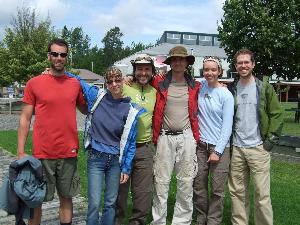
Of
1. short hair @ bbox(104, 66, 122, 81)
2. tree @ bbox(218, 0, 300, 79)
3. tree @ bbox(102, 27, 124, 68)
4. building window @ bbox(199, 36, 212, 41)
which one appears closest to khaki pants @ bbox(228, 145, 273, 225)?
short hair @ bbox(104, 66, 122, 81)

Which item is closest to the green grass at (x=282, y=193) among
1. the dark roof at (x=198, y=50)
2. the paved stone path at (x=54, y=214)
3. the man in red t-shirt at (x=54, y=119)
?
the paved stone path at (x=54, y=214)

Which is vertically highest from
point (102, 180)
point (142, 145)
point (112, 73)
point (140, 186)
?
point (112, 73)

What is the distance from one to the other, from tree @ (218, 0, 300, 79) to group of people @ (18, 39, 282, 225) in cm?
2106

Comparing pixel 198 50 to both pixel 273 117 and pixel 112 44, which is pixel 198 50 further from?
pixel 273 117

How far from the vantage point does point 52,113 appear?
16.0 feet

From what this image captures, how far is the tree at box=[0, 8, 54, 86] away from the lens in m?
33.3

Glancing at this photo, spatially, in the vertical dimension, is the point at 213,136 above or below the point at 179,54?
below

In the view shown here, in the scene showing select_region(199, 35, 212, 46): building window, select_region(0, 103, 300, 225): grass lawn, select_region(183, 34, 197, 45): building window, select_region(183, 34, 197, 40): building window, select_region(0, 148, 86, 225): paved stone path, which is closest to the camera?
select_region(0, 148, 86, 225): paved stone path

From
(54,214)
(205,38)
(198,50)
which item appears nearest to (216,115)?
(54,214)

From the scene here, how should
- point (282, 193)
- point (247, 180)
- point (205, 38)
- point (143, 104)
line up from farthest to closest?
point (205, 38)
point (282, 193)
point (247, 180)
point (143, 104)

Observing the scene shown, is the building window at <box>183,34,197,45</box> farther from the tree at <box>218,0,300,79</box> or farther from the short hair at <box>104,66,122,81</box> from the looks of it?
the short hair at <box>104,66,122,81</box>

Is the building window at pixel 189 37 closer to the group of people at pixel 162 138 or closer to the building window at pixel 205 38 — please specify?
the building window at pixel 205 38

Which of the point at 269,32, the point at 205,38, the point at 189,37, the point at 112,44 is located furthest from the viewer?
the point at 112,44

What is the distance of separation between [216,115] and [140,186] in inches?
49.0
